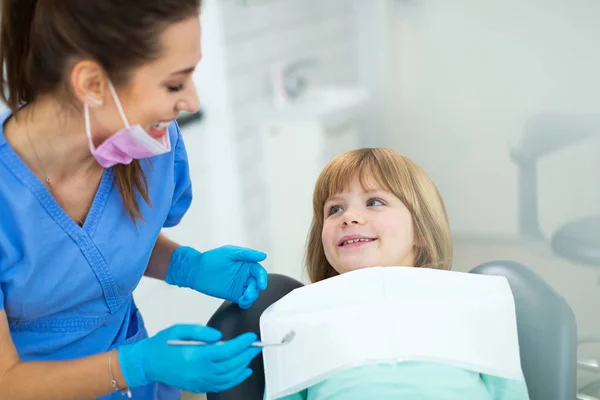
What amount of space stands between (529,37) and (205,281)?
1.32m

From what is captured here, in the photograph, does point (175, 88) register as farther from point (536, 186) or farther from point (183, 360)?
point (536, 186)

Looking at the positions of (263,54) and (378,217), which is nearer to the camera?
(378,217)

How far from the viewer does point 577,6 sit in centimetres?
208

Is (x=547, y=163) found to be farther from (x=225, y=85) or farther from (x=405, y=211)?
(x=225, y=85)

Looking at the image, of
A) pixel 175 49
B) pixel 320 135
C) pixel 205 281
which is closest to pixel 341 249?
pixel 205 281

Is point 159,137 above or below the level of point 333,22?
below

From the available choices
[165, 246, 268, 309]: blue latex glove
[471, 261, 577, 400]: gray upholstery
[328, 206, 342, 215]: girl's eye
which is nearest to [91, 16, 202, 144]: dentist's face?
[165, 246, 268, 309]: blue latex glove

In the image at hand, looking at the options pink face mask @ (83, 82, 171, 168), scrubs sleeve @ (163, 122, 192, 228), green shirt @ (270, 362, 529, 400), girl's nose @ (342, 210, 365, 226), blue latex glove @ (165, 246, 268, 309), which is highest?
pink face mask @ (83, 82, 171, 168)

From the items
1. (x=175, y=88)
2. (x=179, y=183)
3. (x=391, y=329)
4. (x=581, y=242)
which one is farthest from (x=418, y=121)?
(x=175, y=88)

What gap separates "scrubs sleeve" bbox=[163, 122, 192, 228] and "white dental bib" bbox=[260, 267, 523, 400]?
35 centimetres

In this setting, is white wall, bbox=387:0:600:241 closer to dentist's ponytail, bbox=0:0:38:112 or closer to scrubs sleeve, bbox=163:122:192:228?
scrubs sleeve, bbox=163:122:192:228

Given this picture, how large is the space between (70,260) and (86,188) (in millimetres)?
137

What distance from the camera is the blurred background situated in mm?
2084

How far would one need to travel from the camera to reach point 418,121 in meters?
2.49
